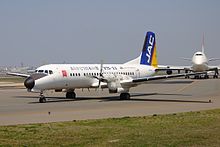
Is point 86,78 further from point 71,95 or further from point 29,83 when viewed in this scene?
point 29,83

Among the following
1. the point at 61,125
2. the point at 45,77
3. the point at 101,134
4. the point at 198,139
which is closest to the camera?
the point at 198,139

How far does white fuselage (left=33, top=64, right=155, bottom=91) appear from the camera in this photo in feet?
97.5

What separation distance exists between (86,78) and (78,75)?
32.5 inches

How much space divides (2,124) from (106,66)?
18.3 metres

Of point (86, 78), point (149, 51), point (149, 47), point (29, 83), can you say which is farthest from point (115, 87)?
point (149, 47)

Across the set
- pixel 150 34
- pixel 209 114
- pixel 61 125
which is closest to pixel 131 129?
pixel 61 125

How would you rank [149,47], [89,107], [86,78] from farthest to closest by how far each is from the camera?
[149,47] → [86,78] → [89,107]

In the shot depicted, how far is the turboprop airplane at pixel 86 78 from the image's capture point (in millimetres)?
29281

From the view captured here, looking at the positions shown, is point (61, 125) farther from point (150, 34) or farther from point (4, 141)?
point (150, 34)

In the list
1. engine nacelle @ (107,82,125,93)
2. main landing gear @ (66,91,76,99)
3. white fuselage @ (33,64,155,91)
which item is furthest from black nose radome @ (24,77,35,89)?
engine nacelle @ (107,82,125,93)

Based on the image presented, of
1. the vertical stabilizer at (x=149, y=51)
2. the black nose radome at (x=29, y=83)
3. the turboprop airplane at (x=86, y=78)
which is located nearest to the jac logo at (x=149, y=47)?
the vertical stabilizer at (x=149, y=51)

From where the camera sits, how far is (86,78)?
32156mm

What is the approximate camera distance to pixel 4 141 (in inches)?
478

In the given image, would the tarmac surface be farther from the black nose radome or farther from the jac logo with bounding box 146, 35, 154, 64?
the jac logo with bounding box 146, 35, 154, 64
